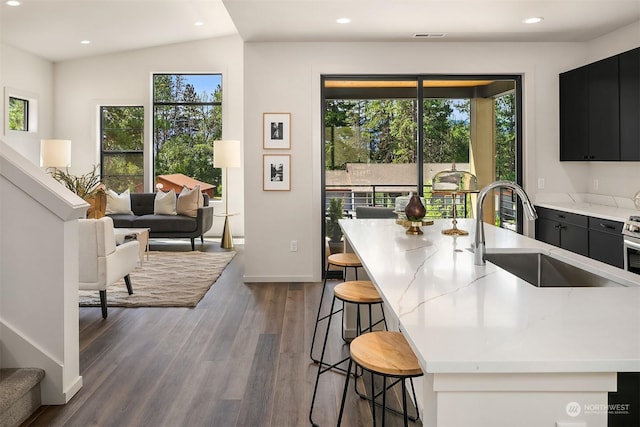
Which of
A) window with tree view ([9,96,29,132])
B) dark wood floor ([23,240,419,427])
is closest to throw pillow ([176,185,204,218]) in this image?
window with tree view ([9,96,29,132])

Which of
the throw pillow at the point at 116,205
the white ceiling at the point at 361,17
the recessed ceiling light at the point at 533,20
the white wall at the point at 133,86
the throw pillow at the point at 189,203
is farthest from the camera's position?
the white wall at the point at 133,86

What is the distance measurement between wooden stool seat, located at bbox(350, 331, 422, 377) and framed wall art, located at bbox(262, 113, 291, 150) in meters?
3.75

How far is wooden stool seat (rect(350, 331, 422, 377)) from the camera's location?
154 cm

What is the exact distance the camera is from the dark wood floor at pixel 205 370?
242 cm

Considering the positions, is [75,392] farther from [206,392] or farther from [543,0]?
[543,0]

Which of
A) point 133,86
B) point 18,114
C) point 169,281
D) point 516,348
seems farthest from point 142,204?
point 516,348

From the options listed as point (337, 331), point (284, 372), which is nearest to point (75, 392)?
point (284, 372)

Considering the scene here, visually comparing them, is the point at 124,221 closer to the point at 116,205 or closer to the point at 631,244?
the point at 116,205

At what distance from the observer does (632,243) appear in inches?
141

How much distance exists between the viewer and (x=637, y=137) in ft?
13.8

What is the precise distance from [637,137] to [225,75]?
6.66 metres

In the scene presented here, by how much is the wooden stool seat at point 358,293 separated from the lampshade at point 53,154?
6.77 meters

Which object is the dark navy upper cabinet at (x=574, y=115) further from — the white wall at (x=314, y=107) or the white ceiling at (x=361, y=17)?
the white ceiling at (x=361, y=17)

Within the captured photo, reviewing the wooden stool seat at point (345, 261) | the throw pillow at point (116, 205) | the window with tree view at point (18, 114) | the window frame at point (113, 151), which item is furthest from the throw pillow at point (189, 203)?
the wooden stool seat at point (345, 261)
